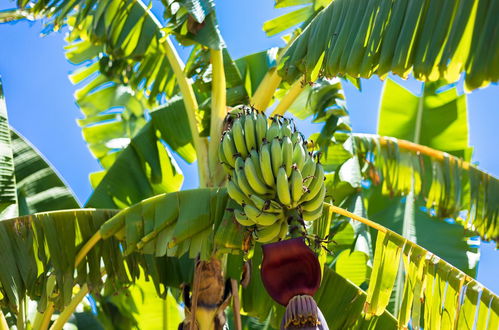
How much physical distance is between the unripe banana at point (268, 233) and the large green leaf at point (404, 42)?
0.49 metres

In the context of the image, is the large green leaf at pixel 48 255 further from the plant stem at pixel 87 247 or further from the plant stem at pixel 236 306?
the plant stem at pixel 236 306

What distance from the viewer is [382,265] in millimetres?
2412

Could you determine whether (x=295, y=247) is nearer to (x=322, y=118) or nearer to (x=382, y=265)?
(x=382, y=265)

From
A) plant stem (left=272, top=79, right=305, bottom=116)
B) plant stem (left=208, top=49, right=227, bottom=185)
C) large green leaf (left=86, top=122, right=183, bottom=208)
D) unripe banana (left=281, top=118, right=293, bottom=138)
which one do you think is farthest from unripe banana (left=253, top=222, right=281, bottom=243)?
large green leaf (left=86, top=122, right=183, bottom=208)

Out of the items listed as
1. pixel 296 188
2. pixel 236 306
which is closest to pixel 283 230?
pixel 296 188

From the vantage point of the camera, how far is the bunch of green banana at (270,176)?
193cm

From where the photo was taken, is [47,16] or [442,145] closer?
[47,16]

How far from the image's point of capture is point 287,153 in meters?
2.02

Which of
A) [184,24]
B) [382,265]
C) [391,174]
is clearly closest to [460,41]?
[382,265]

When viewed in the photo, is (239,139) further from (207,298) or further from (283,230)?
(207,298)

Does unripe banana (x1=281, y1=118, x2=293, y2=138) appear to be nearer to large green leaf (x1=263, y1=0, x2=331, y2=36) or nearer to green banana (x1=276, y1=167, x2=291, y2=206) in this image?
green banana (x1=276, y1=167, x2=291, y2=206)

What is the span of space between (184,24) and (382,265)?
1376 mm

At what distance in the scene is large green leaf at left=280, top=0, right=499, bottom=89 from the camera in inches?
63.8

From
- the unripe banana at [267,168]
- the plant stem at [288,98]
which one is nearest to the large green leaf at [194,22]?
the plant stem at [288,98]
